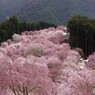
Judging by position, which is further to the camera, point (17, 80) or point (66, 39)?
point (66, 39)

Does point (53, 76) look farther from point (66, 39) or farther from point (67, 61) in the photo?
point (66, 39)

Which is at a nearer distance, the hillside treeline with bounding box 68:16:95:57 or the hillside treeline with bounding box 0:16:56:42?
the hillside treeline with bounding box 68:16:95:57

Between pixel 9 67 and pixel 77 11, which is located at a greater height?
pixel 9 67

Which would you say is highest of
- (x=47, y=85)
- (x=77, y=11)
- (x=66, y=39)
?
(x=47, y=85)

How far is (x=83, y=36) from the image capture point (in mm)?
60281

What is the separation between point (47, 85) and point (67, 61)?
68.4 ft

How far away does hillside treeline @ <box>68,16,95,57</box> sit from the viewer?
59500 millimetres

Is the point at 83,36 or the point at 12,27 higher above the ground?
the point at 83,36

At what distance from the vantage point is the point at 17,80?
23484 millimetres

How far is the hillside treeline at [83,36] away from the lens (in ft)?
195

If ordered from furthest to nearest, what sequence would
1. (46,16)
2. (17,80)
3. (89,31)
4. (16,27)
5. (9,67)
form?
(46,16) < (16,27) < (89,31) < (9,67) < (17,80)

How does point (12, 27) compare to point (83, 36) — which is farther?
point (12, 27)

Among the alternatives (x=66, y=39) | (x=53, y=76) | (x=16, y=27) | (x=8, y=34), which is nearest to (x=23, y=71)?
(x=53, y=76)

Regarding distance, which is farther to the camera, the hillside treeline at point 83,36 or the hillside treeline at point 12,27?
the hillside treeline at point 12,27
